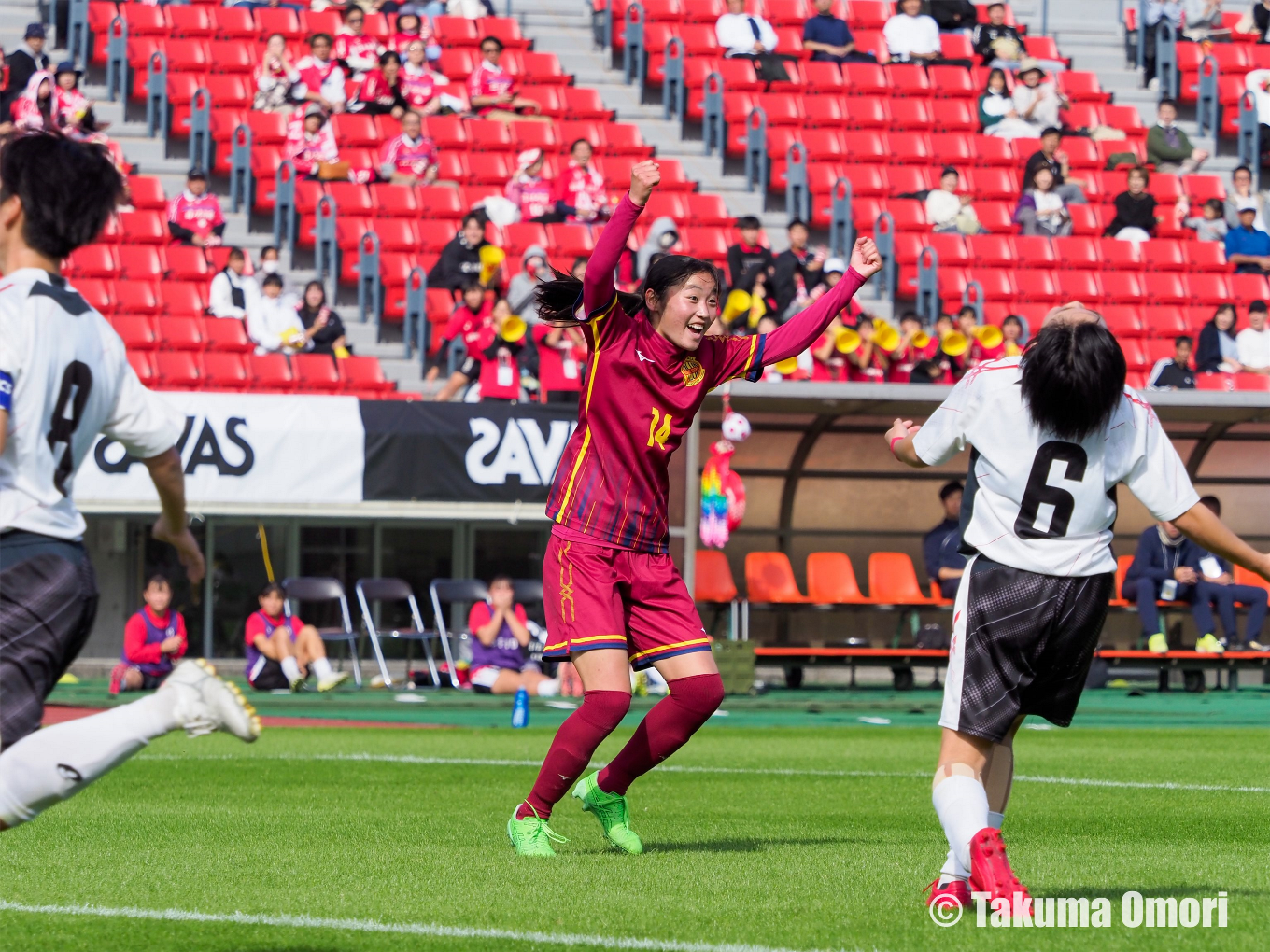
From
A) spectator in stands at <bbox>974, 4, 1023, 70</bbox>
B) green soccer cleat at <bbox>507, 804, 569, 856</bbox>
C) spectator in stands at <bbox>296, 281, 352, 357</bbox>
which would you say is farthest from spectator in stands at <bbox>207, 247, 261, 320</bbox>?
green soccer cleat at <bbox>507, 804, 569, 856</bbox>

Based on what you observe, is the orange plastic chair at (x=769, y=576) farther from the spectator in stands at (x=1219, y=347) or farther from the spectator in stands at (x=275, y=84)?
the spectator in stands at (x=275, y=84)

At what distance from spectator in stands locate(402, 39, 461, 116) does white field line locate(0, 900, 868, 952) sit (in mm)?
19186

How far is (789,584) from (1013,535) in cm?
1394

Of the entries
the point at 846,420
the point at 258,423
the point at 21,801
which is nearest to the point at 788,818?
the point at 21,801

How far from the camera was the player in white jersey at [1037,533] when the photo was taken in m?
4.99

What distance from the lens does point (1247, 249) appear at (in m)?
23.4

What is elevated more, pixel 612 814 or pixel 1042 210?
pixel 1042 210

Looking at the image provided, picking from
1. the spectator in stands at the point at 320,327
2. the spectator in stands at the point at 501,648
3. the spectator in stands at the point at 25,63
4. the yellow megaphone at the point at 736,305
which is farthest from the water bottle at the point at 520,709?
the spectator in stands at the point at 25,63

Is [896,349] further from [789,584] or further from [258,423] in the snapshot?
[258,423]

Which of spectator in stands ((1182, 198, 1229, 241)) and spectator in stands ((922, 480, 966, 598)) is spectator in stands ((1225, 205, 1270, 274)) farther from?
spectator in stands ((922, 480, 966, 598))

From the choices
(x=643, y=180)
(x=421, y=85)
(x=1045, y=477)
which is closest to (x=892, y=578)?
(x=421, y=85)

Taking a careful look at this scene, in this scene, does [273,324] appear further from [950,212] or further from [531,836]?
[531,836]

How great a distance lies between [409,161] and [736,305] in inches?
222

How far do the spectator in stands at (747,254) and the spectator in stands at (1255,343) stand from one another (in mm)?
5656
